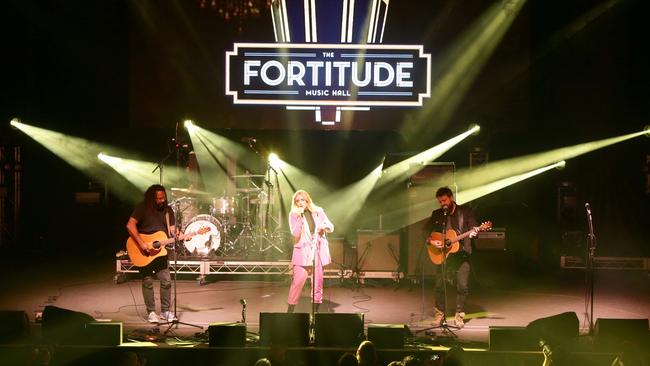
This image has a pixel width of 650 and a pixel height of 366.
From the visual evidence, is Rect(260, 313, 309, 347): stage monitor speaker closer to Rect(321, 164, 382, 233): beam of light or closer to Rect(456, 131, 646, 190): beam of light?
Rect(456, 131, 646, 190): beam of light

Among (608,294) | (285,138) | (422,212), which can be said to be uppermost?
(285,138)

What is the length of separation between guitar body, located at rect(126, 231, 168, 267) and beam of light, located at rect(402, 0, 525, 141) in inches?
288

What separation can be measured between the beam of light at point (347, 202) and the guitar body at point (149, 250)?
301 inches

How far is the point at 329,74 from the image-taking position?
40.3 feet

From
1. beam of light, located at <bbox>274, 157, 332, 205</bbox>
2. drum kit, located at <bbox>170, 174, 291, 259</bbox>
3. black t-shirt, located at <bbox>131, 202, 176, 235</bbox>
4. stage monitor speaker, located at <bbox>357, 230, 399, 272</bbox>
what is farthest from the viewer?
beam of light, located at <bbox>274, 157, 332, 205</bbox>

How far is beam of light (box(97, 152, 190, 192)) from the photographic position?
15.9 metres

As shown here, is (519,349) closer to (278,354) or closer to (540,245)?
(278,354)

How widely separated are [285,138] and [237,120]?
203 cm

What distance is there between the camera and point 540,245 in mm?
15102

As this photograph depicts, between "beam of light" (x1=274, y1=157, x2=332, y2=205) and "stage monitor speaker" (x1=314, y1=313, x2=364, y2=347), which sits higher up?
"beam of light" (x1=274, y1=157, x2=332, y2=205)

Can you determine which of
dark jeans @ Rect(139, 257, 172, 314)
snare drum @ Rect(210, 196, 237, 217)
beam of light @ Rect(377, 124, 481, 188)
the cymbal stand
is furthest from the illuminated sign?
dark jeans @ Rect(139, 257, 172, 314)

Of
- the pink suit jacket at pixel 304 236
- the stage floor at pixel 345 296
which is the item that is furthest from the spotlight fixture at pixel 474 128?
the pink suit jacket at pixel 304 236

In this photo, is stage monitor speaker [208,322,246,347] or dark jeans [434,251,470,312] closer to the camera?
stage monitor speaker [208,322,246,347]

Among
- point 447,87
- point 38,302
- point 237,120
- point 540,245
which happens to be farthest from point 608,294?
point 38,302
